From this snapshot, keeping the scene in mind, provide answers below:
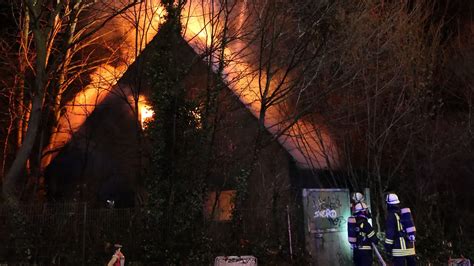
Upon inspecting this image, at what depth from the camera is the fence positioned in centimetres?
1143

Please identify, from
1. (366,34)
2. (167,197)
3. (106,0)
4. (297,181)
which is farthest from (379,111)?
(106,0)

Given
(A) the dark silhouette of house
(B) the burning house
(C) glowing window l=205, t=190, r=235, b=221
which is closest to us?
(C) glowing window l=205, t=190, r=235, b=221

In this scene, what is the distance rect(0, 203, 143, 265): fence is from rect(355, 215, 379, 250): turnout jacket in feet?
16.9

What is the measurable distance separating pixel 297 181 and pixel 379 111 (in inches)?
140

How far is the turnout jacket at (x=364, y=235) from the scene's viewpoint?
10484mm

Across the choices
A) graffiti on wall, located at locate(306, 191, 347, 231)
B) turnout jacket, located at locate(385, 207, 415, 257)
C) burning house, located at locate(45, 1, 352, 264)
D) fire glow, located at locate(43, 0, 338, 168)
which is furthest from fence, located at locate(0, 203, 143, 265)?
turnout jacket, located at locate(385, 207, 415, 257)

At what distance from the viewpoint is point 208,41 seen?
15.1m

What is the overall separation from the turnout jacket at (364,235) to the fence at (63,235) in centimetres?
516

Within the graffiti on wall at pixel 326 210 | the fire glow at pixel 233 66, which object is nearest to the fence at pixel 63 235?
the fire glow at pixel 233 66

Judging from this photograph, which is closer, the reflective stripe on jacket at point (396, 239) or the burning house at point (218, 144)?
the reflective stripe on jacket at point (396, 239)

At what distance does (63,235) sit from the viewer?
1174cm

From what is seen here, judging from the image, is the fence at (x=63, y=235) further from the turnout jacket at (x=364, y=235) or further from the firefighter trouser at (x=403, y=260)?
the firefighter trouser at (x=403, y=260)

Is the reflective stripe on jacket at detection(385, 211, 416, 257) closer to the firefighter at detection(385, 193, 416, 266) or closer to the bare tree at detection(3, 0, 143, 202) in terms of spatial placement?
the firefighter at detection(385, 193, 416, 266)

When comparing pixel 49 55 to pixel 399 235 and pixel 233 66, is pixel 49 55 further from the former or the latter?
pixel 399 235
